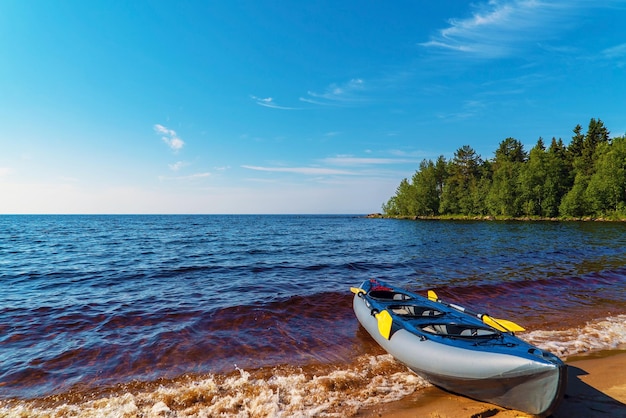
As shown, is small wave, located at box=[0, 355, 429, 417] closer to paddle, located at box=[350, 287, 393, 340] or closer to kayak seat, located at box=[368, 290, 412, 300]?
paddle, located at box=[350, 287, 393, 340]

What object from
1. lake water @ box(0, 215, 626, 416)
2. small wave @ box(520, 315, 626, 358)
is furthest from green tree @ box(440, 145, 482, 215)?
small wave @ box(520, 315, 626, 358)

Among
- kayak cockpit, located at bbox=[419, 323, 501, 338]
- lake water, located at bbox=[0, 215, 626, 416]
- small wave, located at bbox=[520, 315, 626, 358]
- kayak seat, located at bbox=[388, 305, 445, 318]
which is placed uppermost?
kayak cockpit, located at bbox=[419, 323, 501, 338]

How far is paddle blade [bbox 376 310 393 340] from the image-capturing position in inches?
267

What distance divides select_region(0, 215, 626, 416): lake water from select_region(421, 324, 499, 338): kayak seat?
110 centimetres

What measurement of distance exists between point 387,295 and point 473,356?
4.82 meters

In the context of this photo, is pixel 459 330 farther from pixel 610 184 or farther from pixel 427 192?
pixel 427 192

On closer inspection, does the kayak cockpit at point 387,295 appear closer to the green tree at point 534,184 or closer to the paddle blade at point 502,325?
the paddle blade at point 502,325

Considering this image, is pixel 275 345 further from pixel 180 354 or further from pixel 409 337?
pixel 409 337

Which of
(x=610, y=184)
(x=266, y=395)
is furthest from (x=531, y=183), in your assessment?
(x=266, y=395)

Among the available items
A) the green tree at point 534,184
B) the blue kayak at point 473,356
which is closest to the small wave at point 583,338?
the blue kayak at point 473,356

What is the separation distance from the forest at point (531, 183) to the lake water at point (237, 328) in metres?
51.1

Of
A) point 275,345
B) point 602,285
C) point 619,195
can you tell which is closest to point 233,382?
point 275,345

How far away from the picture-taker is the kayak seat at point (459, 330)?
19.4 feet

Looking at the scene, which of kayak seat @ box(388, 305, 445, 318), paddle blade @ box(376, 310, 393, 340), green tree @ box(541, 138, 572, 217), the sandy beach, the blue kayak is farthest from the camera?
green tree @ box(541, 138, 572, 217)
